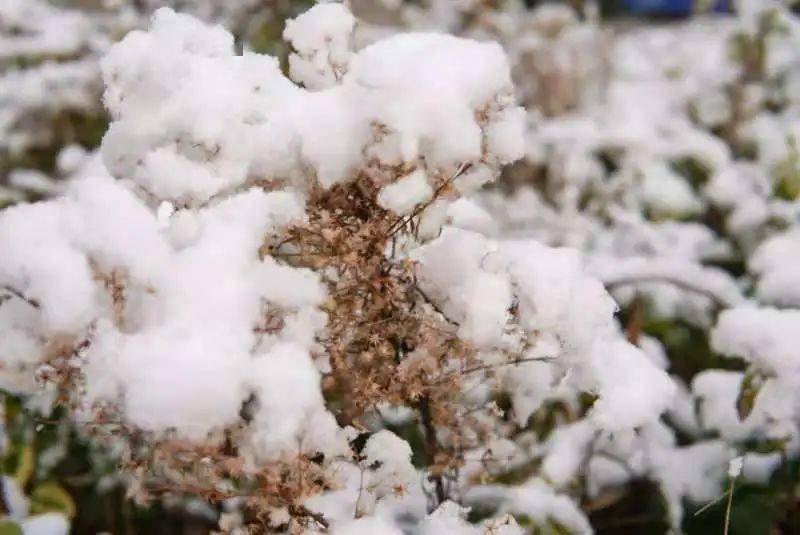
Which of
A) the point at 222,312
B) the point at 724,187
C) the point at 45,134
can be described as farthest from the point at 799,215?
the point at 45,134

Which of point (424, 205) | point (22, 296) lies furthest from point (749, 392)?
point (22, 296)

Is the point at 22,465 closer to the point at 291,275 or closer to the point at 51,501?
the point at 51,501

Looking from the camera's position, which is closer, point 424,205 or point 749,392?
point 424,205

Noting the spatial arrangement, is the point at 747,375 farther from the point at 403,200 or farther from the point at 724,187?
the point at 724,187

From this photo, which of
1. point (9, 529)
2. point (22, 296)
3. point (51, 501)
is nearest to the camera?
point (22, 296)

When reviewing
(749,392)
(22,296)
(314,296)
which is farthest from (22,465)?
(749,392)

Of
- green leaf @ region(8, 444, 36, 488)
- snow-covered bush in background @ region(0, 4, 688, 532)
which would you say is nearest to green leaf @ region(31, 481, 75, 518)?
green leaf @ region(8, 444, 36, 488)

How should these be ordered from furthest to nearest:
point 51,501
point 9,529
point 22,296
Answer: point 51,501 → point 9,529 → point 22,296

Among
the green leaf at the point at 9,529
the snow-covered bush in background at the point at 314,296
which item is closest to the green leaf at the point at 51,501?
the green leaf at the point at 9,529

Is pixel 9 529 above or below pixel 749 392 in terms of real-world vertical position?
below
